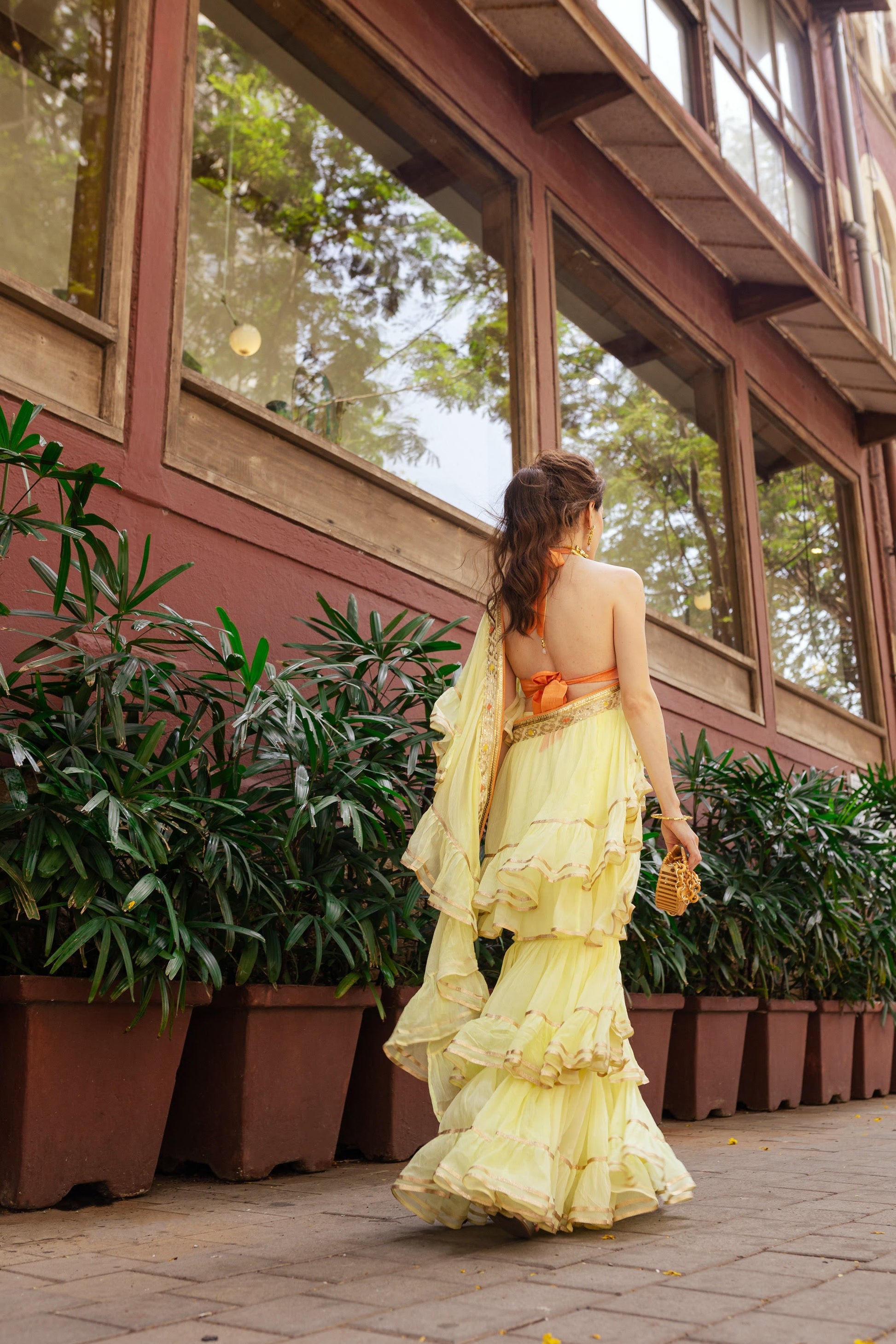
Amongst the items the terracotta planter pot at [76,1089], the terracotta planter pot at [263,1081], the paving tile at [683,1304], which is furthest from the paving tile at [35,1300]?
the terracotta planter pot at [263,1081]

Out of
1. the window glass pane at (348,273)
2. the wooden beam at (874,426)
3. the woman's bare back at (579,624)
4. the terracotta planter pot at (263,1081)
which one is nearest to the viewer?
the woman's bare back at (579,624)

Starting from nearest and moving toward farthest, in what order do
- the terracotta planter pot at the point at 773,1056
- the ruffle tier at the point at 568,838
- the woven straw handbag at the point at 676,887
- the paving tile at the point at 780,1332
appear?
the paving tile at the point at 780,1332 → the ruffle tier at the point at 568,838 → the woven straw handbag at the point at 676,887 → the terracotta planter pot at the point at 773,1056

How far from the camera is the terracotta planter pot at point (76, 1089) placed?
9.30 feet

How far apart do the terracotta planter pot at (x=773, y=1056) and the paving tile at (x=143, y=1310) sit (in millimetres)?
4143

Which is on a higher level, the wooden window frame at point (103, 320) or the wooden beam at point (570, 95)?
the wooden beam at point (570, 95)

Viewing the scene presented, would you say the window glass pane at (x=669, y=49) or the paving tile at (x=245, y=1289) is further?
the window glass pane at (x=669, y=49)

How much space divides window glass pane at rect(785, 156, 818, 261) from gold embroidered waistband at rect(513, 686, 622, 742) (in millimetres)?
8249

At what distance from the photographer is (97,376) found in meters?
4.24

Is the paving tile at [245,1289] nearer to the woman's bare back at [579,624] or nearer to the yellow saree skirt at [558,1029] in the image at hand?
the yellow saree skirt at [558,1029]

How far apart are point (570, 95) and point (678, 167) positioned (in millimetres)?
1145

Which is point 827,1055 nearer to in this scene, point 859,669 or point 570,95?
point 859,669

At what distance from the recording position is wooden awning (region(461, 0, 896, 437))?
21.0 ft

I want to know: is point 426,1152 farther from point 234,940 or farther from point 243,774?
point 243,774

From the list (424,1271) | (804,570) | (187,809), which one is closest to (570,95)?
(804,570)
